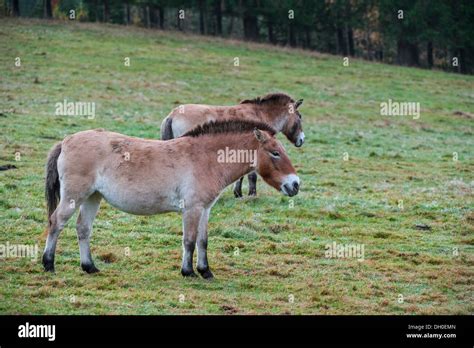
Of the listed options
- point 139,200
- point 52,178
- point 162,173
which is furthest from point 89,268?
point 162,173

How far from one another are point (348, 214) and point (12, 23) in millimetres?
36518

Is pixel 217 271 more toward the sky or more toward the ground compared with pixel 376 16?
more toward the ground

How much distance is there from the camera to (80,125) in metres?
25.5

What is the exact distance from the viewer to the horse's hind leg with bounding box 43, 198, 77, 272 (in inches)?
432

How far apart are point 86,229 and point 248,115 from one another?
21.5 feet

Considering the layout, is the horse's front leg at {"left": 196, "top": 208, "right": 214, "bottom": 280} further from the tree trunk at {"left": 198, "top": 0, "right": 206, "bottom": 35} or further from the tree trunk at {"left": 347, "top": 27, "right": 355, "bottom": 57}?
the tree trunk at {"left": 347, "top": 27, "right": 355, "bottom": 57}

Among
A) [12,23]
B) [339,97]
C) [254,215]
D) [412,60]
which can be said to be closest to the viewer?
[254,215]

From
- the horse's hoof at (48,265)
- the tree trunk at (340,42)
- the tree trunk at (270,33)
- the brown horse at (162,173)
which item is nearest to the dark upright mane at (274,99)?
the brown horse at (162,173)

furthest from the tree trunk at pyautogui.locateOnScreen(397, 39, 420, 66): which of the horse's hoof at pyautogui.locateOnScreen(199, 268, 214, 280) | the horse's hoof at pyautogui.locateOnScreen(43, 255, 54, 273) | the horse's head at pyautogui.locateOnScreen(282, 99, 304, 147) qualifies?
the horse's hoof at pyautogui.locateOnScreen(43, 255, 54, 273)

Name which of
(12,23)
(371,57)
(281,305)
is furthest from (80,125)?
(371,57)

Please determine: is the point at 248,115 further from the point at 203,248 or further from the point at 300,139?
the point at 203,248

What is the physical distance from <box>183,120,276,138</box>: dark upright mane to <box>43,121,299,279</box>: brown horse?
16 mm

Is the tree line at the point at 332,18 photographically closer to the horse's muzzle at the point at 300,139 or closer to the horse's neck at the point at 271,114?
the horse's muzzle at the point at 300,139
